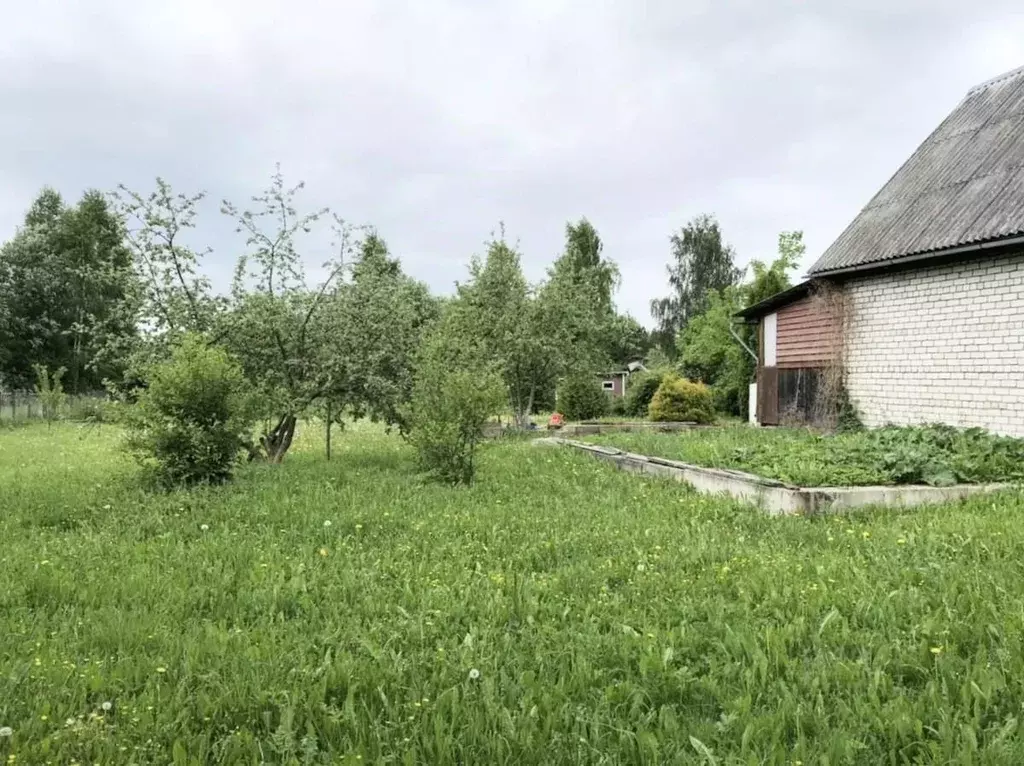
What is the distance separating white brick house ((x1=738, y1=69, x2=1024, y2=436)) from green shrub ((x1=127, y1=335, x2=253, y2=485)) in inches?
377

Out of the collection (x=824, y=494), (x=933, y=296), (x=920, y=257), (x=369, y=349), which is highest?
(x=920, y=257)

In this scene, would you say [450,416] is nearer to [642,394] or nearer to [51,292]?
[642,394]

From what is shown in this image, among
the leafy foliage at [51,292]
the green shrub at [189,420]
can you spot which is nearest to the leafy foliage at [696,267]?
the leafy foliage at [51,292]

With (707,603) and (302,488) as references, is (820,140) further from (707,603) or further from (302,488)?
(707,603)

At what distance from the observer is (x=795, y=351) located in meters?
14.0

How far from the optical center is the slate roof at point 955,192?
33.2ft

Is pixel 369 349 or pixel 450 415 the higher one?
pixel 369 349

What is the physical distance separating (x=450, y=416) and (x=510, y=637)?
553cm

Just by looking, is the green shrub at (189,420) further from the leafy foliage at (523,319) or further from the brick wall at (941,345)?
the leafy foliage at (523,319)

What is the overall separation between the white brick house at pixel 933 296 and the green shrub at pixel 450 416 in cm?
645

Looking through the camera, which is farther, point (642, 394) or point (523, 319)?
point (642, 394)

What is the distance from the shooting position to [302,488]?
7766 mm

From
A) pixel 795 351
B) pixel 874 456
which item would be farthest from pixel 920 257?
pixel 874 456

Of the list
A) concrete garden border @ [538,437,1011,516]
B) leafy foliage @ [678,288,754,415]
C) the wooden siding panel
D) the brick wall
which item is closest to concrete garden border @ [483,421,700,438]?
the wooden siding panel
